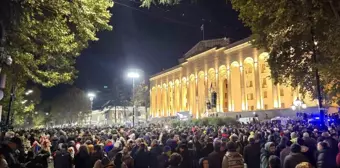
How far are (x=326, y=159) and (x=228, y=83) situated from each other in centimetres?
5081

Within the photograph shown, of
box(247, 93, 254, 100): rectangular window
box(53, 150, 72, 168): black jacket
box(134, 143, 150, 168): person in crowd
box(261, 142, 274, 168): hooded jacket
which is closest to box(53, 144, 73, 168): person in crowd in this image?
box(53, 150, 72, 168): black jacket

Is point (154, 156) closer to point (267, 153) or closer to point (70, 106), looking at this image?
point (267, 153)

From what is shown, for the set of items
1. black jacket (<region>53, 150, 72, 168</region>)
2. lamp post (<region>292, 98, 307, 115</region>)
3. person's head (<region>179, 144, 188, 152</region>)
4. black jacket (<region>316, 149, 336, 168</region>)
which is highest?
lamp post (<region>292, 98, 307, 115</region>)

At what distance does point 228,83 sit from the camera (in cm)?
5766

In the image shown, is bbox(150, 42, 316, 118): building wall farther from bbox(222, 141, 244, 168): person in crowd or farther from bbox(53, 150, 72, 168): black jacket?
bbox(222, 141, 244, 168): person in crowd

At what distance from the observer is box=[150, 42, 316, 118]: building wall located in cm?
5028

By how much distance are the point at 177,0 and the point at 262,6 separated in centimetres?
530

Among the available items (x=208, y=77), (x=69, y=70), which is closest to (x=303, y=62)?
(x=69, y=70)

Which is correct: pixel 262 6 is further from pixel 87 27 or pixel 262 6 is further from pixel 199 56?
pixel 199 56

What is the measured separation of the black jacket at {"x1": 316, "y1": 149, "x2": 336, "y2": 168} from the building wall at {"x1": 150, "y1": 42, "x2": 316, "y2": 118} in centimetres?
3259

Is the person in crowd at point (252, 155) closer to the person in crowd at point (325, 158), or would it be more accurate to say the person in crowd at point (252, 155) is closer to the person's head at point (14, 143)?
the person in crowd at point (325, 158)

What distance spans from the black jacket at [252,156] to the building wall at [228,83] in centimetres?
3088

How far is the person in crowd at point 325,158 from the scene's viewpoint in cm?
738

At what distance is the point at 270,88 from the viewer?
1986 inches
